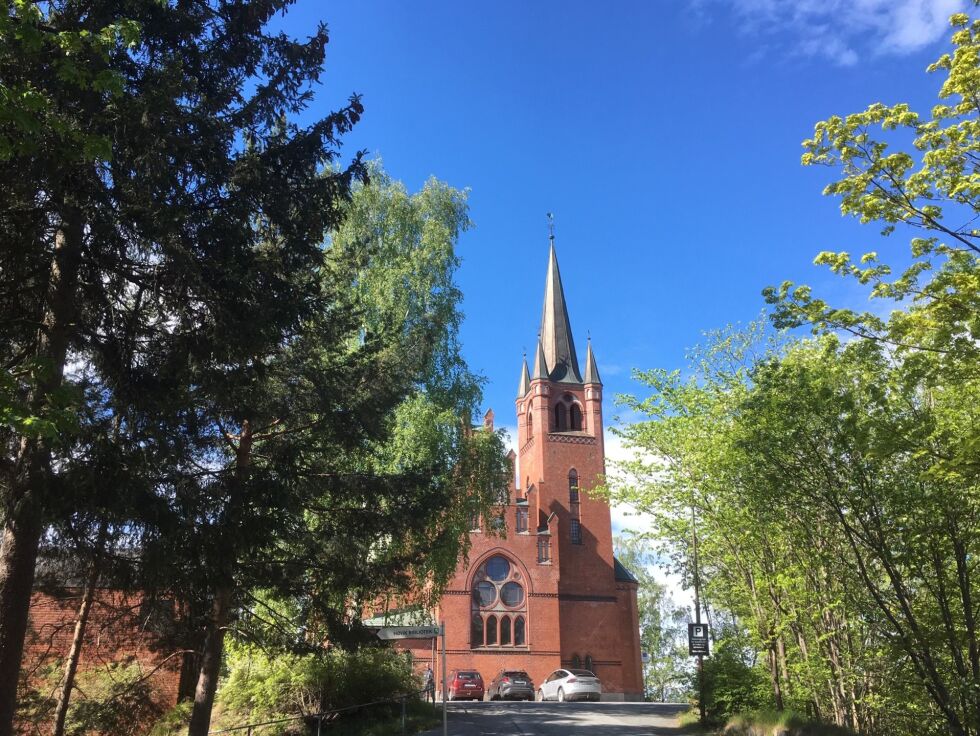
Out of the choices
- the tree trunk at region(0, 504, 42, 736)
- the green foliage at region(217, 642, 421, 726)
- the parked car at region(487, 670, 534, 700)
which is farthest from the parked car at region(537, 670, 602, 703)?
the tree trunk at region(0, 504, 42, 736)

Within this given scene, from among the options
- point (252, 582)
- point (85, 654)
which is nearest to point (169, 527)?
point (252, 582)

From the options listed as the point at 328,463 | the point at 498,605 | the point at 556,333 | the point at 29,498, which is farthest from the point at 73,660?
the point at 556,333

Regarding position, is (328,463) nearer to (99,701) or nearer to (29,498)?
(99,701)

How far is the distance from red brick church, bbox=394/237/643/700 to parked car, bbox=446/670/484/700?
5.44 metres

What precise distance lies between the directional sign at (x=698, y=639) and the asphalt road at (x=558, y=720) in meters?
1.81

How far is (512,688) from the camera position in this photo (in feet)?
107

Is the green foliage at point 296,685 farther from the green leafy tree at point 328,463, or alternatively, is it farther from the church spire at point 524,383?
the church spire at point 524,383

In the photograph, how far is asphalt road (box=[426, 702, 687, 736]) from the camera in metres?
17.2

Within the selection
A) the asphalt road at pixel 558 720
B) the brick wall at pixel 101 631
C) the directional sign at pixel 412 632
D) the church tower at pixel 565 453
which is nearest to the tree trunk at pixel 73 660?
the brick wall at pixel 101 631

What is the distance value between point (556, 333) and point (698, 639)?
3773 centimetres

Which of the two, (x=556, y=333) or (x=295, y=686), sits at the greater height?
(x=556, y=333)

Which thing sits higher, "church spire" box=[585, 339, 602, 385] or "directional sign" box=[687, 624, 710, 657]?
"church spire" box=[585, 339, 602, 385]

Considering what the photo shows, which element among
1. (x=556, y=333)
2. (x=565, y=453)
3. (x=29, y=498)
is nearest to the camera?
(x=29, y=498)

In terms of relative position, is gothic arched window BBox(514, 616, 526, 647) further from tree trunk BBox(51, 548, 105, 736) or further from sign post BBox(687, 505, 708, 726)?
tree trunk BBox(51, 548, 105, 736)
